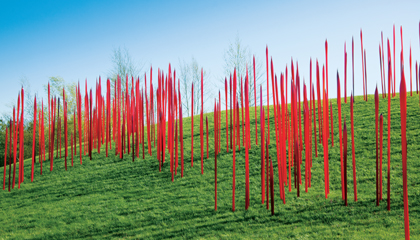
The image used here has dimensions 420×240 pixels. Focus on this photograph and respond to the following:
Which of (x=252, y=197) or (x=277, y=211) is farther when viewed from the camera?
(x=252, y=197)

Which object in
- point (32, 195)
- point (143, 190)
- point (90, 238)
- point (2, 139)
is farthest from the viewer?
point (2, 139)

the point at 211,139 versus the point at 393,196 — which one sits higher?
the point at 211,139

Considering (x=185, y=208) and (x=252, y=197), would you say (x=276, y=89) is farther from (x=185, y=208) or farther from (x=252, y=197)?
(x=185, y=208)

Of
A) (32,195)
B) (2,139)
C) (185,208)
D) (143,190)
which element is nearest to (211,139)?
(143,190)

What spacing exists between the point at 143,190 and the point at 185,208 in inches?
38.2

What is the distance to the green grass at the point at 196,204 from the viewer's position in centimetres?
289

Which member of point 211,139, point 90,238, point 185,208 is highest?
point 211,139

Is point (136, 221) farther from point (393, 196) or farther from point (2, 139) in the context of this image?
point (2, 139)

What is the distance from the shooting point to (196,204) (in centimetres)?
354

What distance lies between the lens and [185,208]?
349 cm

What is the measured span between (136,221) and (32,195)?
234 cm

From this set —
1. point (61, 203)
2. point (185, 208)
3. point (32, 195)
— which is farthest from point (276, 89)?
point (32, 195)

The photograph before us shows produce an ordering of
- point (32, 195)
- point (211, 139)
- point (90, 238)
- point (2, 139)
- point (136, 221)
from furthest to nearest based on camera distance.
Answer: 1. point (2, 139)
2. point (211, 139)
3. point (32, 195)
4. point (136, 221)
5. point (90, 238)

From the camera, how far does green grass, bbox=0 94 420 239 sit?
289 cm
